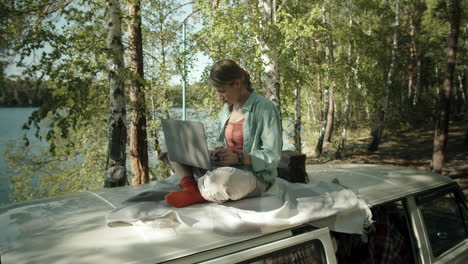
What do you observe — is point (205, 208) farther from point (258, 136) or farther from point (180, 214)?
point (258, 136)

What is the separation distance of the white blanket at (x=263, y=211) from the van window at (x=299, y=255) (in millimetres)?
139

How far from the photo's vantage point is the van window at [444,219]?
2891 millimetres

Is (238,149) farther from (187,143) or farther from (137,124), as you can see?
(137,124)

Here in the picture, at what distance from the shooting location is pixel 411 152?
57.2 feet

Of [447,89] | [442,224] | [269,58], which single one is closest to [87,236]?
[442,224]

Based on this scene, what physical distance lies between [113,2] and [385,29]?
17.3 metres

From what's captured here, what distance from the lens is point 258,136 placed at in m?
2.81

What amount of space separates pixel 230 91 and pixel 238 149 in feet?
1.61

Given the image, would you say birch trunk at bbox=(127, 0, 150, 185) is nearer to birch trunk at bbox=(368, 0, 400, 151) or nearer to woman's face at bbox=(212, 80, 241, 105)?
woman's face at bbox=(212, 80, 241, 105)

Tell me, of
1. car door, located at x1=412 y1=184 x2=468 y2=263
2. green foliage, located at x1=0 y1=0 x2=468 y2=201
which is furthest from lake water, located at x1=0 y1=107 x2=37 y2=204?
car door, located at x1=412 y1=184 x2=468 y2=263

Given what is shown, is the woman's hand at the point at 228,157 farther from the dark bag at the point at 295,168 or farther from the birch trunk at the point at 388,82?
the birch trunk at the point at 388,82

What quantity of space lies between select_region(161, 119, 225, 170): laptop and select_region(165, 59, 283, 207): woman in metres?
0.10

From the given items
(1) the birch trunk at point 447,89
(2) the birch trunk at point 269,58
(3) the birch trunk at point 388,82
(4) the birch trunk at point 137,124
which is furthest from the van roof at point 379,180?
(3) the birch trunk at point 388,82

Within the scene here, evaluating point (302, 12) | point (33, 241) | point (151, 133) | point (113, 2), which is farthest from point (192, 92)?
point (33, 241)
